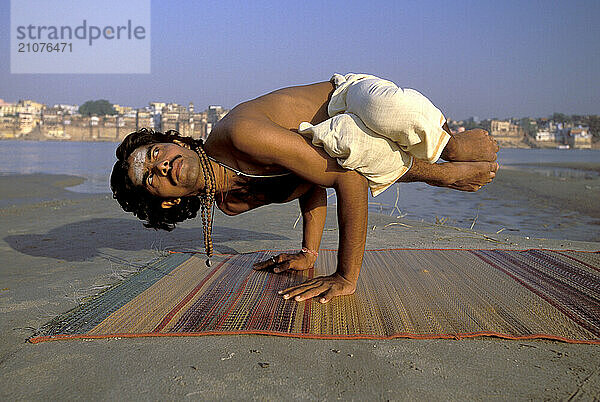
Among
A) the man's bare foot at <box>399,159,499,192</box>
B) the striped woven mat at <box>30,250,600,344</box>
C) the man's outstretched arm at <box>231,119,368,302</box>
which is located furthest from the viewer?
the man's bare foot at <box>399,159,499,192</box>

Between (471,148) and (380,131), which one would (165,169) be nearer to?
(380,131)

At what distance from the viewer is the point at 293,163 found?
201 cm

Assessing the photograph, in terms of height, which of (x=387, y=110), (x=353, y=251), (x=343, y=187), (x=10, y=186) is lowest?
(x=10, y=186)

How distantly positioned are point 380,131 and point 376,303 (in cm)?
75

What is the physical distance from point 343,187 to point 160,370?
108cm

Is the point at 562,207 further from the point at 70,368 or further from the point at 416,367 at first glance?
the point at 70,368

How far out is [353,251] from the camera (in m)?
2.04

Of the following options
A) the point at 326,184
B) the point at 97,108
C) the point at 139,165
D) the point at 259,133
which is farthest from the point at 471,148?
the point at 97,108

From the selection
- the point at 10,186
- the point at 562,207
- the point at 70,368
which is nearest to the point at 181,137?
the point at 70,368

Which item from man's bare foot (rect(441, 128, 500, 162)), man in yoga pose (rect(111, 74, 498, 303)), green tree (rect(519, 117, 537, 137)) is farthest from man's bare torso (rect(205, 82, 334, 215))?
green tree (rect(519, 117, 537, 137))

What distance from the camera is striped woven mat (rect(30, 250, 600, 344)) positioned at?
1.66 m

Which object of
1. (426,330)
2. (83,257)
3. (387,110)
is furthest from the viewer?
(83,257)

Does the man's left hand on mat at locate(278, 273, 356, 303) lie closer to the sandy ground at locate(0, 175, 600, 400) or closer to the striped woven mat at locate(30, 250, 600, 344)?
the striped woven mat at locate(30, 250, 600, 344)

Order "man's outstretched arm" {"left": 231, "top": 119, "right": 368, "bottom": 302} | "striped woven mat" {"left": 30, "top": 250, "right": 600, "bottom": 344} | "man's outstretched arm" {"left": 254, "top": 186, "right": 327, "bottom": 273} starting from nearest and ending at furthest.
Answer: "striped woven mat" {"left": 30, "top": 250, "right": 600, "bottom": 344} < "man's outstretched arm" {"left": 231, "top": 119, "right": 368, "bottom": 302} < "man's outstretched arm" {"left": 254, "top": 186, "right": 327, "bottom": 273}
